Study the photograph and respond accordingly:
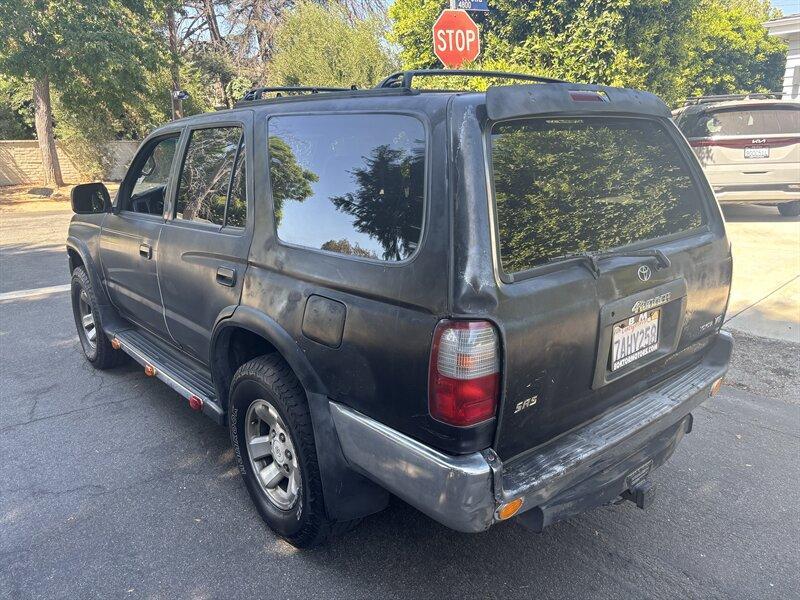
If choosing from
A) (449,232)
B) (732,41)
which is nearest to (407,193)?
(449,232)

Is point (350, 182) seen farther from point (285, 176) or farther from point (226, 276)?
point (226, 276)

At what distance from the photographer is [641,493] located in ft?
8.54

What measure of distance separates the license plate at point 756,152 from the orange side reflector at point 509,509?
9266 millimetres

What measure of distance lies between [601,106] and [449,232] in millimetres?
999

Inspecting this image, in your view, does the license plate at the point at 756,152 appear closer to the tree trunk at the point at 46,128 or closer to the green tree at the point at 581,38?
the green tree at the point at 581,38

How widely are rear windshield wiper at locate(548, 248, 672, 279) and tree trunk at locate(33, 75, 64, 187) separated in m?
18.3

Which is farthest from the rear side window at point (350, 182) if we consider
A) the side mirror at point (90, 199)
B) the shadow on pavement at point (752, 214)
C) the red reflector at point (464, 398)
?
the shadow on pavement at point (752, 214)

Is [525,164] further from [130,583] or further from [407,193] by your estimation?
[130,583]

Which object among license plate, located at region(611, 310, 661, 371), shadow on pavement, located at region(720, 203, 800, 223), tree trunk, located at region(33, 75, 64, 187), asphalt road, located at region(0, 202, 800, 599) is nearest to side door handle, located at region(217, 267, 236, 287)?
asphalt road, located at region(0, 202, 800, 599)

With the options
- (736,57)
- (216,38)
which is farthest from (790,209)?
(216,38)

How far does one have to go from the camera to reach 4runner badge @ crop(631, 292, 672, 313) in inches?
Answer: 95.0

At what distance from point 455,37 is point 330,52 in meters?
12.7

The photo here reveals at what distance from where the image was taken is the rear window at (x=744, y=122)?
922 cm

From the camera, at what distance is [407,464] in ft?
6.95
